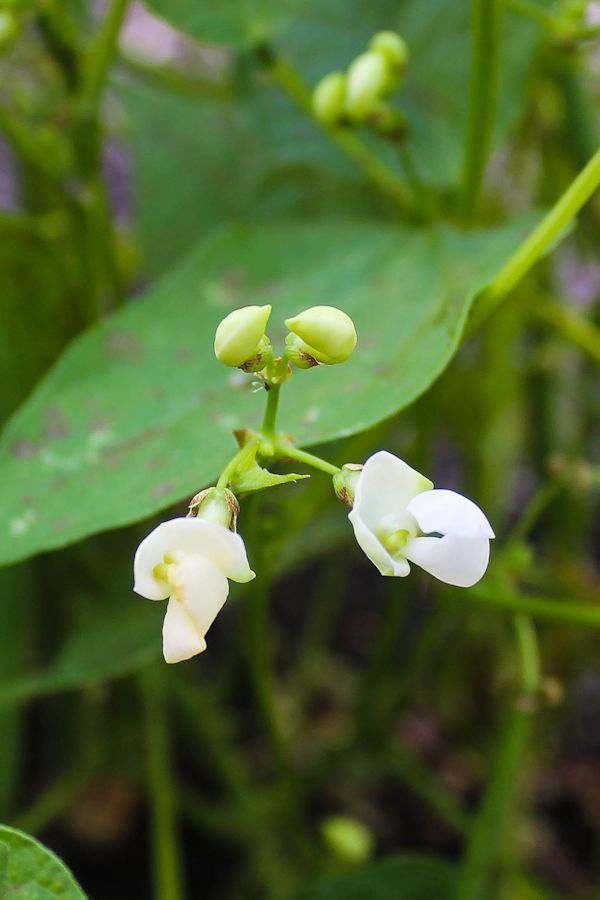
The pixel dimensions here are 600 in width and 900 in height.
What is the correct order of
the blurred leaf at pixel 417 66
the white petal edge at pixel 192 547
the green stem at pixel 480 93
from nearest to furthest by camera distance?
the white petal edge at pixel 192 547, the green stem at pixel 480 93, the blurred leaf at pixel 417 66

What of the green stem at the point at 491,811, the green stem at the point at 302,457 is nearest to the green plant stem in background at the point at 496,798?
the green stem at the point at 491,811

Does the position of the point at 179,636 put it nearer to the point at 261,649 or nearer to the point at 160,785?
the point at 261,649

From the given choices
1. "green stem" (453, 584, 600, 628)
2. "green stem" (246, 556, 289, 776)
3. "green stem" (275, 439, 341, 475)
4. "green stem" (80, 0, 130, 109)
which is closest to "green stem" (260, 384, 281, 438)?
"green stem" (275, 439, 341, 475)

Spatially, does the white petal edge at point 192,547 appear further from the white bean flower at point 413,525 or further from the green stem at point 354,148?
the green stem at point 354,148

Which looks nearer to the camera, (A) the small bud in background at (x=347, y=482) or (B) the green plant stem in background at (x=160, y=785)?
(A) the small bud in background at (x=347, y=482)

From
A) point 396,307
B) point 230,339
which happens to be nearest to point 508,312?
point 396,307

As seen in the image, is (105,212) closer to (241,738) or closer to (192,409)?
(192,409)

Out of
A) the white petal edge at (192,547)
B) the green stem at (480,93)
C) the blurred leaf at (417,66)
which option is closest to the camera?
the white petal edge at (192,547)

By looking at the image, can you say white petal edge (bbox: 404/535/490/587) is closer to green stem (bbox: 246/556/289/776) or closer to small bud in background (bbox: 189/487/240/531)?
small bud in background (bbox: 189/487/240/531)
